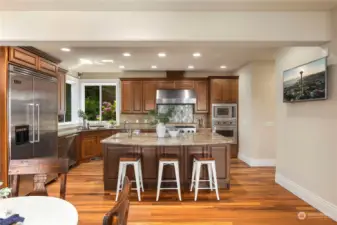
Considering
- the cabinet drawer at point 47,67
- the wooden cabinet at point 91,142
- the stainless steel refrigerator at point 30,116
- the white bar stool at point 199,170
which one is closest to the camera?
the stainless steel refrigerator at point 30,116

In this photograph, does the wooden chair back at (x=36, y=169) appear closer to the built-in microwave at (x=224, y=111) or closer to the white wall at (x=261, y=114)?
the white wall at (x=261, y=114)

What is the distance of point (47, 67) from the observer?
461 cm

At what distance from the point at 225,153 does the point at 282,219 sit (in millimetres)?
1504

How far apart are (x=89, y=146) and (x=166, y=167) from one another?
3.14m

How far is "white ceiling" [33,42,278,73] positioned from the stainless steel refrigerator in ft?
2.23

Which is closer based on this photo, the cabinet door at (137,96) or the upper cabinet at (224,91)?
the upper cabinet at (224,91)

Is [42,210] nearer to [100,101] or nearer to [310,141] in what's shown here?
[310,141]

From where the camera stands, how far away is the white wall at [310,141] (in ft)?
10.2

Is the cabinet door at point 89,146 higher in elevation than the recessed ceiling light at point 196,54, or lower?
lower

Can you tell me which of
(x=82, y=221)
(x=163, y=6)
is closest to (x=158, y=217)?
(x=82, y=221)

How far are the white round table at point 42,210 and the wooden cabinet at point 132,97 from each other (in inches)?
227

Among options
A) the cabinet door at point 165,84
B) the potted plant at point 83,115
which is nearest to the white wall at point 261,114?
the cabinet door at point 165,84

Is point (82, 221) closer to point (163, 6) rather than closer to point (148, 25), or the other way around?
point (148, 25)

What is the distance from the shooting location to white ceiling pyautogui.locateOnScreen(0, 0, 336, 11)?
275cm
